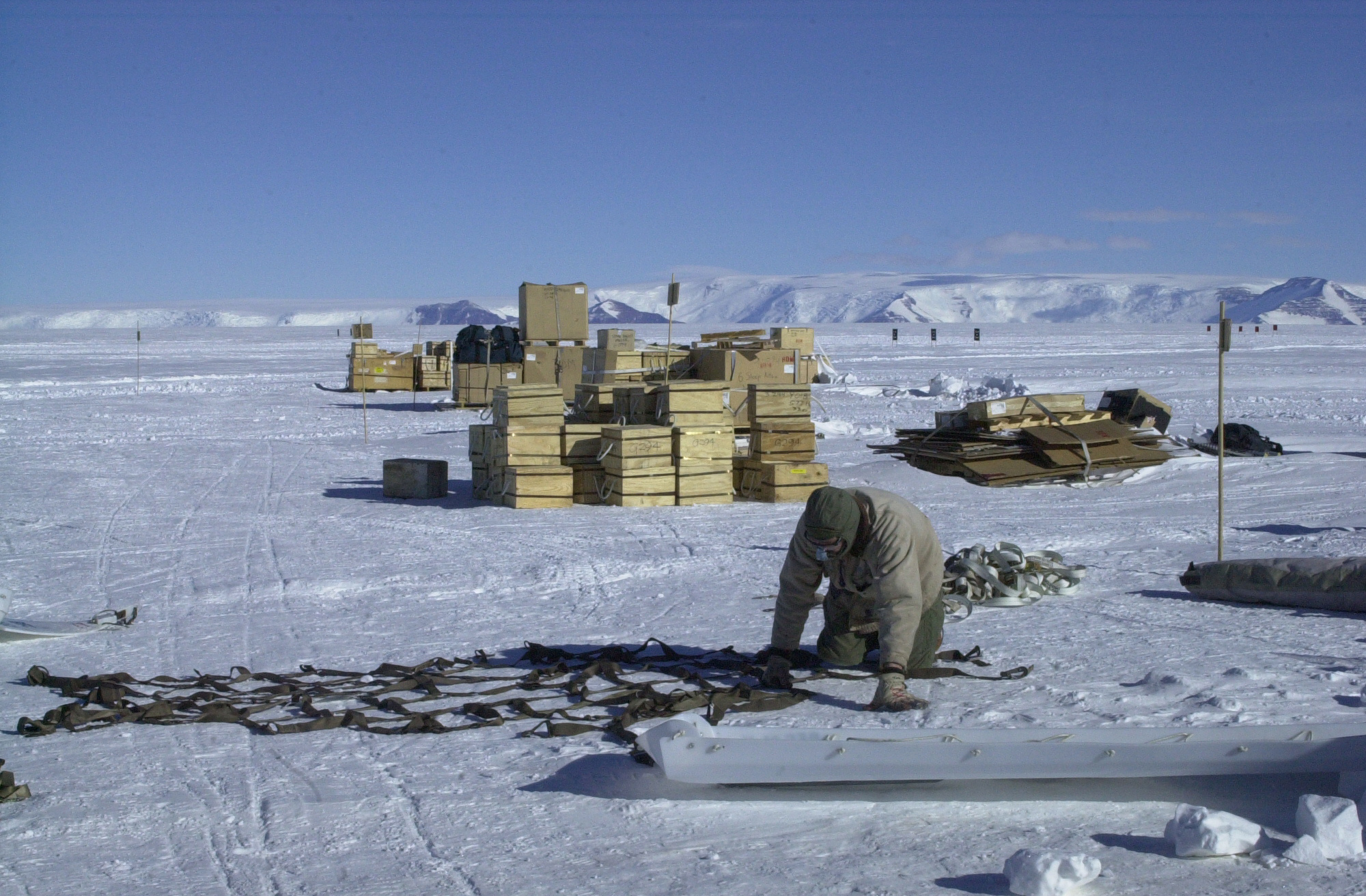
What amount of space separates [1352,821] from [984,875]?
1.09 m

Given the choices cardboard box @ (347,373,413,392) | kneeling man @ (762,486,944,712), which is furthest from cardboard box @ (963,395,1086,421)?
cardboard box @ (347,373,413,392)

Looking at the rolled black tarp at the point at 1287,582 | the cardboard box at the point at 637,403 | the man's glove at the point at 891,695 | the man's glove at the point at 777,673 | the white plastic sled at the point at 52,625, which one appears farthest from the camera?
the cardboard box at the point at 637,403

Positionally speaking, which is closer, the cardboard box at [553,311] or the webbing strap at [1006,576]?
the webbing strap at [1006,576]

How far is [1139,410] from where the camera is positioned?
1639 cm

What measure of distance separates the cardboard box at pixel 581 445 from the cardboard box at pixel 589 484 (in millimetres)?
68

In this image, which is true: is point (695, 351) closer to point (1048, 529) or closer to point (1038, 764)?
point (1048, 529)

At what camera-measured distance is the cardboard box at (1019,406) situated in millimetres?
14906

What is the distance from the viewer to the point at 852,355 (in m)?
51.6

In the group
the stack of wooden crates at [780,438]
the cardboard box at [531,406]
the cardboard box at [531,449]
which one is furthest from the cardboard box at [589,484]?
the stack of wooden crates at [780,438]

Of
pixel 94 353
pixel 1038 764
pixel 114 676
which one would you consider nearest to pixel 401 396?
pixel 114 676

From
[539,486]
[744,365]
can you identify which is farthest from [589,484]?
[744,365]

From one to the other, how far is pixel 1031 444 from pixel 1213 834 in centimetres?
1109

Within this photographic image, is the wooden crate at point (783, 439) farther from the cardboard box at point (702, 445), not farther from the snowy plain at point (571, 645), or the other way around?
the snowy plain at point (571, 645)

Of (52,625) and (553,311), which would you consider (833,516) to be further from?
(553,311)
